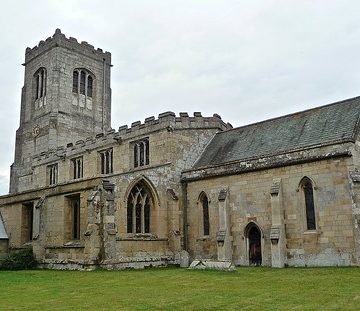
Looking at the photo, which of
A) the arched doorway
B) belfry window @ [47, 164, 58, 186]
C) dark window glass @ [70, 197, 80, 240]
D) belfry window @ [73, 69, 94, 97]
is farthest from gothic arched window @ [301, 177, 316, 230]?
belfry window @ [73, 69, 94, 97]

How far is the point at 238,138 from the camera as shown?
30.9 m

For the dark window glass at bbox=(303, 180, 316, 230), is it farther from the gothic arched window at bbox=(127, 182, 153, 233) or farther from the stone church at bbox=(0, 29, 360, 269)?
the gothic arched window at bbox=(127, 182, 153, 233)

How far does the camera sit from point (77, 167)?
128 feet

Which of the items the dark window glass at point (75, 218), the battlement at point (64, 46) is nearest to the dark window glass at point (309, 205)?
the dark window glass at point (75, 218)

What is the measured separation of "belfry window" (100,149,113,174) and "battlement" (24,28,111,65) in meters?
17.6

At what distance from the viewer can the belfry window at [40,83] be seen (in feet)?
162

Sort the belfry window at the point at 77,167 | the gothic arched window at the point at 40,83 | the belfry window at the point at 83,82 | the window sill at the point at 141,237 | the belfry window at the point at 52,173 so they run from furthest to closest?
the gothic arched window at the point at 40,83 → the belfry window at the point at 83,82 → the belfry window at the point at 52,173 → the belfry window at the point at 77,167 → the window sill at the point at 141,237

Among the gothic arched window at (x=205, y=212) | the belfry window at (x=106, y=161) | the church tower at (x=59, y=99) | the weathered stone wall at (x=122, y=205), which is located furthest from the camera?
the church tower at (x=59, y=99)

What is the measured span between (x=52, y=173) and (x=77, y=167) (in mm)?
4275

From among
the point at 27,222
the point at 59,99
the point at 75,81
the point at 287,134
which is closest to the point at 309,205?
the point at 287,134

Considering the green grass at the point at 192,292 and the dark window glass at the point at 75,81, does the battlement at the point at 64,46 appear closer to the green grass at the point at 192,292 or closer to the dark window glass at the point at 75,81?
the dark window glass at the point at 75,81

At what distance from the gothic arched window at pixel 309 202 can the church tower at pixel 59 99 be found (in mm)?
28181

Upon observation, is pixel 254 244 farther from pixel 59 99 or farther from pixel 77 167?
pixel 59 99

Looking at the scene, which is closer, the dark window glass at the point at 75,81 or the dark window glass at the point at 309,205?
the dark window glass at the point at 309,205
